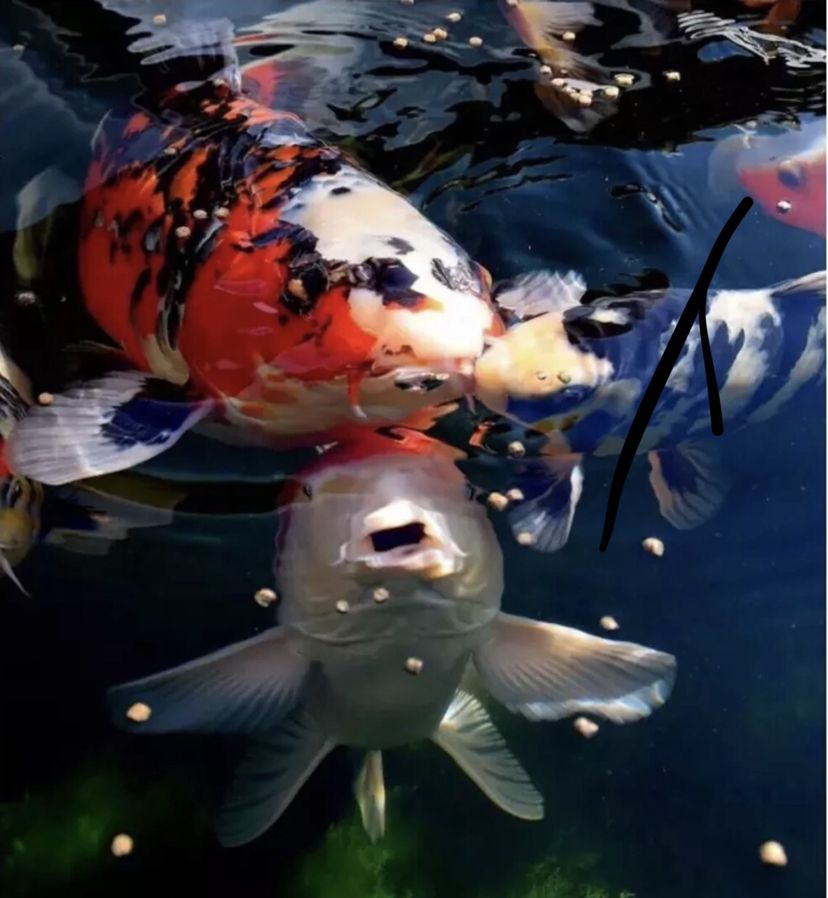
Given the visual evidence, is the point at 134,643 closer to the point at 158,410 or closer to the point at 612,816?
the point at 158,410

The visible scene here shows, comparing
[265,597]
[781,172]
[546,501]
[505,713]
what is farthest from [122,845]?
[781,172]

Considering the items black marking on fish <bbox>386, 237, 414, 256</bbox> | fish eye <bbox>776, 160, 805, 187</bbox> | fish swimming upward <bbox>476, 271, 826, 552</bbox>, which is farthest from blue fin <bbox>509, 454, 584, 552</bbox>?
fish eye <bbox>776, 160, 805, 187</bbox>

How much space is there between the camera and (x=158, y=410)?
109 centimetres

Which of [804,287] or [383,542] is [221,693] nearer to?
[383,542]

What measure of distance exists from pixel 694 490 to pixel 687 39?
0.72m

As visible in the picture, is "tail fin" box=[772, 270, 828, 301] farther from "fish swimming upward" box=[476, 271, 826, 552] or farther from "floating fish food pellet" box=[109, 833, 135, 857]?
"floating fish food pellet" box=[109, 833, 135, 857]

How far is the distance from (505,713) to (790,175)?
0.74 meters

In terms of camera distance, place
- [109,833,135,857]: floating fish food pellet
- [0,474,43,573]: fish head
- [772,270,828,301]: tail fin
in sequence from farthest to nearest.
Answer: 1. [772,270,828,301]: tail fin
2. [0,474,43,573]: fish head
3. [109,833,135,857]: floating fish food pellet

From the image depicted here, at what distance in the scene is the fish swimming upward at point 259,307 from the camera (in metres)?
1.05

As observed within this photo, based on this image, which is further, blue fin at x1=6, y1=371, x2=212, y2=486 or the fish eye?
the fish eye

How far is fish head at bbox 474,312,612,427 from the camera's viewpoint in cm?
105

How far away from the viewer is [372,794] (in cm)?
96

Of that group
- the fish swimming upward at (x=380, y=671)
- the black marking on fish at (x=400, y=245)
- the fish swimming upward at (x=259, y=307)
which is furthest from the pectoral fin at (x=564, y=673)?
the black marking on fish at (x=400, y=245)

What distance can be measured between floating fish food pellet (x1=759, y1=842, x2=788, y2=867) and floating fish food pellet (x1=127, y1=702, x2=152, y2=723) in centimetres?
52
